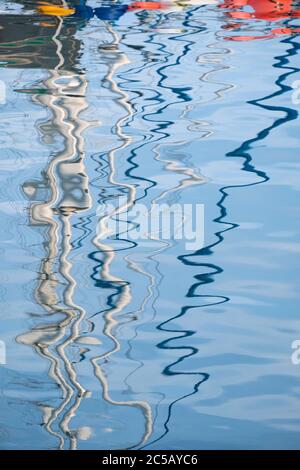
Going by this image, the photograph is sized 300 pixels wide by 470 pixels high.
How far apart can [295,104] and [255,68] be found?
0.72 m

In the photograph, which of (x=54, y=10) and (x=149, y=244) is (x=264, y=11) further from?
(x=149, y=244)

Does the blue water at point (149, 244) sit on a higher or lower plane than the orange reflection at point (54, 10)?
lower

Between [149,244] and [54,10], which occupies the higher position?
[54,10]

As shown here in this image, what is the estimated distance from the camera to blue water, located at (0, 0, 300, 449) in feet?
10.8

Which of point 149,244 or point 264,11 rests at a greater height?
point 264,11

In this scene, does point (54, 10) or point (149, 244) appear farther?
point (54, 10)

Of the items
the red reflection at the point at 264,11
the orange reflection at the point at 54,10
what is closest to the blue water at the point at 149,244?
the red reflection at the point at 264,11

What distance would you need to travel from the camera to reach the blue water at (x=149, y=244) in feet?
10.8

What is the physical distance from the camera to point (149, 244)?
4504 millimetres

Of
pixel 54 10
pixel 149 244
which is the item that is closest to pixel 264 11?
pixel 54 10

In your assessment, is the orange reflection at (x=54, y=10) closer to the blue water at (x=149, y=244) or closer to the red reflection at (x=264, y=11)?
the blue water at (x=149, y=244)

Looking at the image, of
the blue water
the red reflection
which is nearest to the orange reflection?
the blue water

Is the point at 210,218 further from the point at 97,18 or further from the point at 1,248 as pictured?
the point at 97,18

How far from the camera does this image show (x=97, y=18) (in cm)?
805
